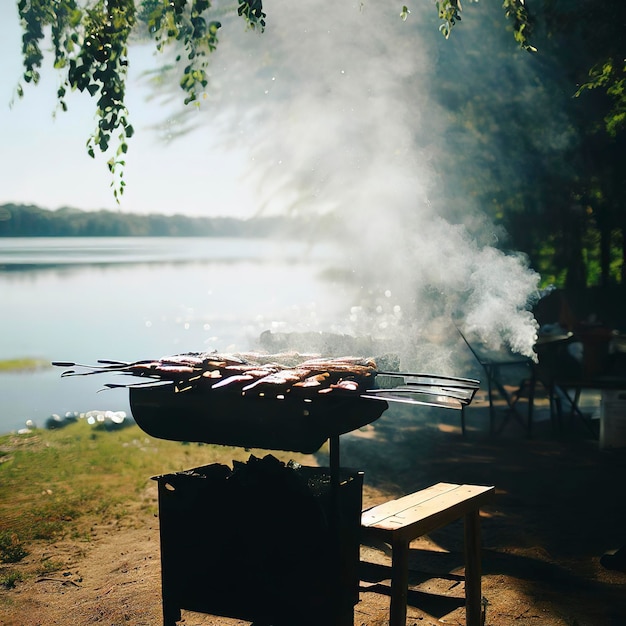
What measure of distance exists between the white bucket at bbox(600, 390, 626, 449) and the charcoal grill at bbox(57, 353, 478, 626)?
5477 mm

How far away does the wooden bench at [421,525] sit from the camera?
363 cm

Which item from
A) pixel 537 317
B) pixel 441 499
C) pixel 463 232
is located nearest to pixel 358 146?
pixel 463 232

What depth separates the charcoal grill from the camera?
3.43m

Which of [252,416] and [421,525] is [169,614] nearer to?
[252,416]

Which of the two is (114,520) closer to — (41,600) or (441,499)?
(41,600)

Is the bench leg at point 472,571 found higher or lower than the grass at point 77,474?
higher

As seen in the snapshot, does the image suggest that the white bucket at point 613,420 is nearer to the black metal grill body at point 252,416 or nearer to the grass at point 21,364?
the black metal grill body at point 252,416

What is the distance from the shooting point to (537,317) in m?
13.6

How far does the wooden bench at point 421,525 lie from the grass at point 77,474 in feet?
11.4

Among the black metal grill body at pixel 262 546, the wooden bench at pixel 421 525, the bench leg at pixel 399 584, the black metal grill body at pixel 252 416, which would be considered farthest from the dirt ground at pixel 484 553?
the black metal grill body at pixel 252 416

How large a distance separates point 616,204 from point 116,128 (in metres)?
14.6

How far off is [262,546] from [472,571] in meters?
1.40

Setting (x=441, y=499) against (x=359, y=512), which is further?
(x=441, y=499)

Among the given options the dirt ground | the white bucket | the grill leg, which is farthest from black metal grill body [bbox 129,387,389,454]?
the white bucket
